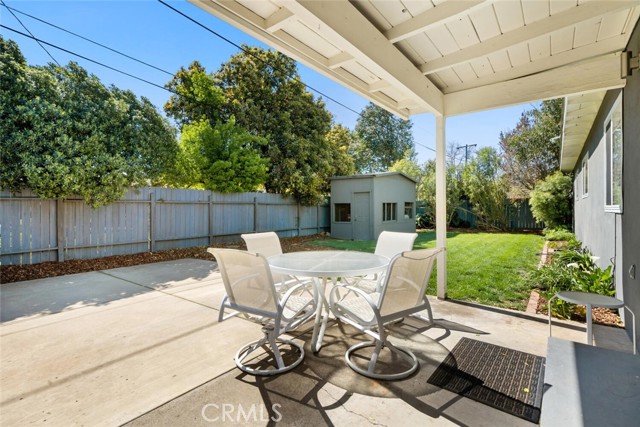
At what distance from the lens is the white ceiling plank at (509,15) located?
101 inches

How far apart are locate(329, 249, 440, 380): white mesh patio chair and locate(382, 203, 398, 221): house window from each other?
10.9 meters

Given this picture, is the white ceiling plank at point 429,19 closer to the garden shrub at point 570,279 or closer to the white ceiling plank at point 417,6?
the white ceiling plank at point 417,6

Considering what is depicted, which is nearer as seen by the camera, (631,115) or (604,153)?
(631,115)

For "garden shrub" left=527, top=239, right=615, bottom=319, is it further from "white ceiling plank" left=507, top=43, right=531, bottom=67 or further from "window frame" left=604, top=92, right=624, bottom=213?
"white ceiling plank" left=507, top=43, right=531, bottom=67

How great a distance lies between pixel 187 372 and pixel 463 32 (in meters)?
3.97

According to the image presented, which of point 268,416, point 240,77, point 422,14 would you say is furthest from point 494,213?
point 268,416

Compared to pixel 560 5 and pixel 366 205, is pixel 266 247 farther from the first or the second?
pixel 366 205

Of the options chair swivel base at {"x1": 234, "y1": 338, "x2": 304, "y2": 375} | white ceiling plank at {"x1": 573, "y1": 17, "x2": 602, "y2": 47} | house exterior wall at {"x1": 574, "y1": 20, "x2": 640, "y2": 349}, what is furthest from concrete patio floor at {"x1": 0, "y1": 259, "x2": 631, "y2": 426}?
white ceiling plank at {"x1": 573, "y1": 17, "x2": 602, "y2": 47}

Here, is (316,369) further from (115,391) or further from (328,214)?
(328,214)

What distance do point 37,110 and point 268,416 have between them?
7.59 metres

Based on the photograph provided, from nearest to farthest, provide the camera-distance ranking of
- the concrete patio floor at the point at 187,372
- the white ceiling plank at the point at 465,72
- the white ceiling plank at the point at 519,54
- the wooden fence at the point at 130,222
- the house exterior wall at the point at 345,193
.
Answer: the concrete patio floor at the point at 187,372, the white ceiling plank at the point at 519,54, the white ceiling plank at the point at 465,72, the wooden fence at the point at 130,222, the house exterior wall at the point at 345,193

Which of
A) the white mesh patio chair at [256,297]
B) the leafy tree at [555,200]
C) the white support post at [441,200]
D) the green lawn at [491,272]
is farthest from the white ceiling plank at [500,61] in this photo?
the leafy tree at [555,200]

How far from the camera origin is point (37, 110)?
6.22 m

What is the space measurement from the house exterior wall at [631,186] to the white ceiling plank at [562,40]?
46 cm
